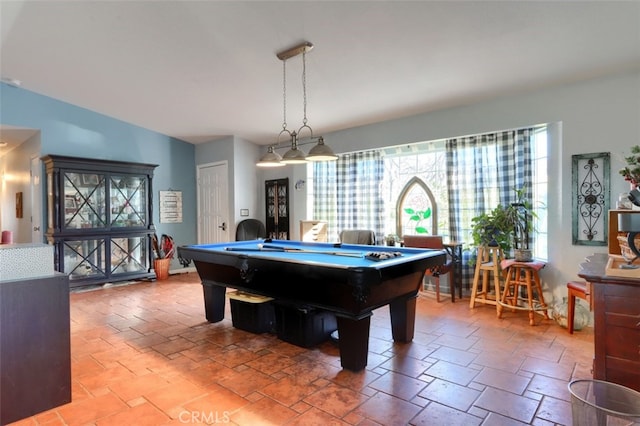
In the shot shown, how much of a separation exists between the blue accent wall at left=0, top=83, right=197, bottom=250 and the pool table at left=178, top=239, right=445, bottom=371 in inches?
139

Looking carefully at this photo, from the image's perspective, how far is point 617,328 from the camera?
6.72 ft

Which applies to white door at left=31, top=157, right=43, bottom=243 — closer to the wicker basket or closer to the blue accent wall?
the blue accent wall

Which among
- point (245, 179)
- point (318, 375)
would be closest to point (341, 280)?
point (318, 375)

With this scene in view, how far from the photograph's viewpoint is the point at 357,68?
3801 mm

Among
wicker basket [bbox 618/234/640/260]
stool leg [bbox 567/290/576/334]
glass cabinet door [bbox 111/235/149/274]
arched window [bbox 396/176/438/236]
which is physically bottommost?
stool leg [bbox 567/290/576/334]

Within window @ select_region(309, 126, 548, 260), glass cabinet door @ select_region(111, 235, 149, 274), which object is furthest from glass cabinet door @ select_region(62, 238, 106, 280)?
window @ select_region(309, 126, 548, 260)

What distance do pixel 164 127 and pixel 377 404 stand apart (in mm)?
6066

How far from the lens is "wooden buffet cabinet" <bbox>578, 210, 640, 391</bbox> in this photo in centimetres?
199

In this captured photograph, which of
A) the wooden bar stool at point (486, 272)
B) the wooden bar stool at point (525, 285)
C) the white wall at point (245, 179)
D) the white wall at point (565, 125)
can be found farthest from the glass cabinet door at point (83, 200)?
the wooden bar stool at point (525, 285)

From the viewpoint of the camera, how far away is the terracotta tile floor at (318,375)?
7.18 ft

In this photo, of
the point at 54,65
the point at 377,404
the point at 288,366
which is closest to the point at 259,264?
the point at 288,366

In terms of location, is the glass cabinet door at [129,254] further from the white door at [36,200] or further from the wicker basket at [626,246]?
the wicker basket at [626,246]

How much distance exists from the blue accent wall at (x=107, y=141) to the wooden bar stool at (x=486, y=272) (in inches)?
218

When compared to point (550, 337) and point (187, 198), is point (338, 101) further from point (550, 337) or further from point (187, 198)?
point (187, 198)
